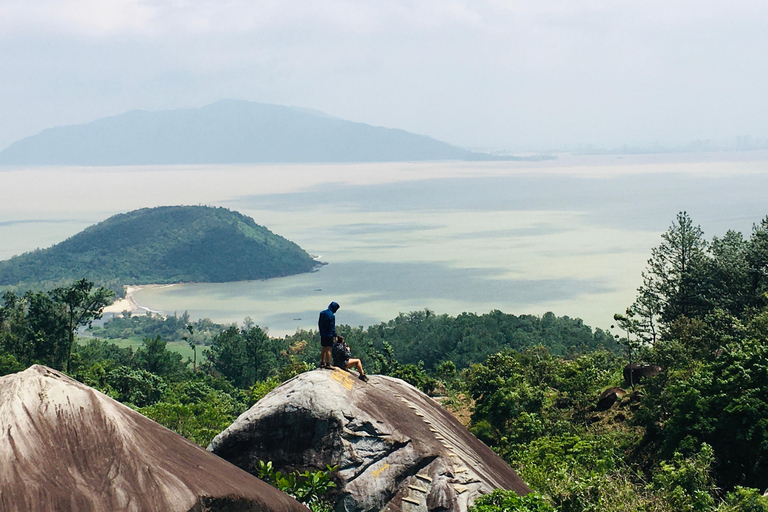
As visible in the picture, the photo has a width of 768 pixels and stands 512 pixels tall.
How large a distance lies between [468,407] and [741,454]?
13.0 meters

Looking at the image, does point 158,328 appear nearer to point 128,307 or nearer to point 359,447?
point 128,307

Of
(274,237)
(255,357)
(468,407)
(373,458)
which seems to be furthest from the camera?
(274,237)

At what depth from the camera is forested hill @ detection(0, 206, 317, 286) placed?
14838 cm

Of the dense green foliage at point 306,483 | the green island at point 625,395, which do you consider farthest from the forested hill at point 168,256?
the dense green foliage at point 306,483

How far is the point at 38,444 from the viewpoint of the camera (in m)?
7.92

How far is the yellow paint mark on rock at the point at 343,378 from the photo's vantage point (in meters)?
12.1

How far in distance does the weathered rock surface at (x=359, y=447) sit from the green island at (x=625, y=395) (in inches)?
22.3

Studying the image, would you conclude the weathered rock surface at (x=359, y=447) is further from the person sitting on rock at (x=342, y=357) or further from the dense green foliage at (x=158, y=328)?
the dense green foliage at (x=158, y=328)

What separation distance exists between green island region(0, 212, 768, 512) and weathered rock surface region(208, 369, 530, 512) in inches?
22.3

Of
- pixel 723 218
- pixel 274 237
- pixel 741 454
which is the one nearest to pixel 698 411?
pixel 741 454

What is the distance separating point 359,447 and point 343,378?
1.29m

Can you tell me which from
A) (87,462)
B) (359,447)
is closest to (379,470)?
(359,447)

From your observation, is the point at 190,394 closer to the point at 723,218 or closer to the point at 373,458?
the point at 373,458

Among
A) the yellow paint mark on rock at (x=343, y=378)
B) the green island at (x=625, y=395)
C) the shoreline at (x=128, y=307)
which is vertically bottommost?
the shoreline at (x=128, y=307)
